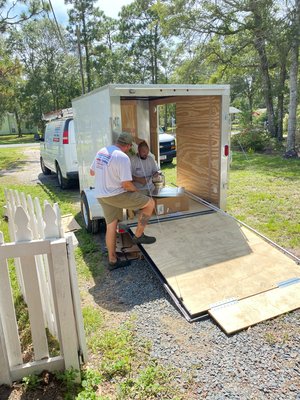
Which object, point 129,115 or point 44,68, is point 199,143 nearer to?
A: point 129,115

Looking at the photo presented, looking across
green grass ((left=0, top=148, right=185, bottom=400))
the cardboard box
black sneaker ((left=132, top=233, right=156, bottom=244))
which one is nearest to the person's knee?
black sneaker ((left=132, top=233, right=156, bottom=244))

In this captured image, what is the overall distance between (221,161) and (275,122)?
1288 cm

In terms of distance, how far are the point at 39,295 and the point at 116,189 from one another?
1.92 meters

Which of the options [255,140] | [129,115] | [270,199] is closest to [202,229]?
[270,199]

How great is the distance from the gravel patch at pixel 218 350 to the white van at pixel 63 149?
573cm

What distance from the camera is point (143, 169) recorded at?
19.2ft

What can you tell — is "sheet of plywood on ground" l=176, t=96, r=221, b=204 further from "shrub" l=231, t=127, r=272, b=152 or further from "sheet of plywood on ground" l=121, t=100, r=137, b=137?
"shrub" l=231, t=127, r=272, b=152

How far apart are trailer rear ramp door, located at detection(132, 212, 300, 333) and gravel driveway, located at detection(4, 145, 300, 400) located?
0.43ft

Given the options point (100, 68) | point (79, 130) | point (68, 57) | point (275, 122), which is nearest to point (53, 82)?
point (68, 57)

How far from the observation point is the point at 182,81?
685 inches

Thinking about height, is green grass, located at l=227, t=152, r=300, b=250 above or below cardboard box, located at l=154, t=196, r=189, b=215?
below

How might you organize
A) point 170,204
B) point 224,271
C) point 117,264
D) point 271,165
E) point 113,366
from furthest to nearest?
1. point 271,165
2. point 170,204
3. point 117,264
4. point 224,271
5. point 113,366

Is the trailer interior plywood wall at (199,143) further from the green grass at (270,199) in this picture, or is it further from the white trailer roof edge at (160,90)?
the green grass at (270,199)

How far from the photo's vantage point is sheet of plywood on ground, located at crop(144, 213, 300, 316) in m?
3.35
